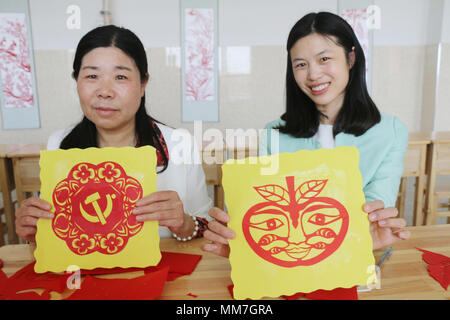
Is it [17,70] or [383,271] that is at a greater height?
[17,70]

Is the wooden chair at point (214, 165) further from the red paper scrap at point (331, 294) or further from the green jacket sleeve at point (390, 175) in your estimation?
the red paper scrap at point (331, 294)

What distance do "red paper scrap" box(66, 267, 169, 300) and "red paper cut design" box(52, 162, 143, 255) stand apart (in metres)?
0.08

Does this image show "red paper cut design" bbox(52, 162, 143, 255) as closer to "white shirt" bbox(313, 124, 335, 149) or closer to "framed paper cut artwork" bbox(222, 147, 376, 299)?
"framed paper cut artwork" bbox(222, 147, 376, 299)

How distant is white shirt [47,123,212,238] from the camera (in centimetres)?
128

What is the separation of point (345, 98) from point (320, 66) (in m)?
0.22

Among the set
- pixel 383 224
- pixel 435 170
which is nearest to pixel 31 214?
pixel 383 224

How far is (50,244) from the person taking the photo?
2.66 ft

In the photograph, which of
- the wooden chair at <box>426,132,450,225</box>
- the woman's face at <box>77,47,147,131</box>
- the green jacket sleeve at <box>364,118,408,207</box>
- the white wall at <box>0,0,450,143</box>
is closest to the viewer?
the woman's face at <box>77,47,147,131</box>

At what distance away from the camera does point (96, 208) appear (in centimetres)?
82

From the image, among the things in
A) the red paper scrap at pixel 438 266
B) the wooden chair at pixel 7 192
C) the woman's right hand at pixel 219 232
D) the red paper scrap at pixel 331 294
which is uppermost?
the woman's right hand at pixel 219 232

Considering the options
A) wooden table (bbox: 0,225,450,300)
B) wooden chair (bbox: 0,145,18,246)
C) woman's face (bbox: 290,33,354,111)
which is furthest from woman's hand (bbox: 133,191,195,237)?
wooden chair (bbox: 0,145,18,246)

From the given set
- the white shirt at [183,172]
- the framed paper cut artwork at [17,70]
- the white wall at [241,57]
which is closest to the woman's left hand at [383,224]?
the white shirt at [183,172]

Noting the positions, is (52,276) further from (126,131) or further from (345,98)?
(345,98)

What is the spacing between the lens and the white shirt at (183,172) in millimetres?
1279
